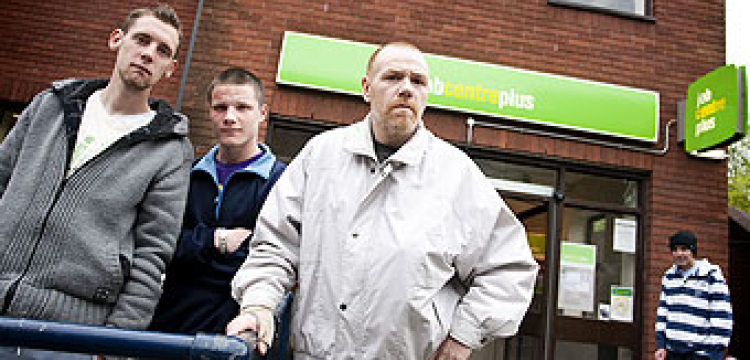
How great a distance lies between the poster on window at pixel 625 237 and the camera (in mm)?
5715

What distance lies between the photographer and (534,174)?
18.7 feet

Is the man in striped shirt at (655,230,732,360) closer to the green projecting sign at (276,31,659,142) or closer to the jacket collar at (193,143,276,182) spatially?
the green projecting sign at (276,31,659,142)

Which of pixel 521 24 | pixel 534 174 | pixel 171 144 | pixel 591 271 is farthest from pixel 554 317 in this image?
pixel 171 144

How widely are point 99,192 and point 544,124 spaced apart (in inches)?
184

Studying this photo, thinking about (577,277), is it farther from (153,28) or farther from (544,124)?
(153,28)

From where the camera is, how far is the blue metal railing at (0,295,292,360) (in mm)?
909

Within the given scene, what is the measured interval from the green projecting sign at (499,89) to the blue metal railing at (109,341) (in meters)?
4.41

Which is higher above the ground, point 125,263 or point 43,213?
point 43,213

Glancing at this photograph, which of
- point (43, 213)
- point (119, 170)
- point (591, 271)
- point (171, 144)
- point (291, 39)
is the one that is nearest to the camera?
point (43, 213)

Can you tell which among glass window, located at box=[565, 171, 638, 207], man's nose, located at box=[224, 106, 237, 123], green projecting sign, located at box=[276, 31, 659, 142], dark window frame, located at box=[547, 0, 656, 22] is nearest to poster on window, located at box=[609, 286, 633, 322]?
glass window, located at box=[565, 171, 638, 207]

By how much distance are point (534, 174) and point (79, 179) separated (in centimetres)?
481

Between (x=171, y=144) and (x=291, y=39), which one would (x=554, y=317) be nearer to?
(x=291, y=39)

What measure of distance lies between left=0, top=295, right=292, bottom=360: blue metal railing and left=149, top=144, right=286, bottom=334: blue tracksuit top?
0.93m

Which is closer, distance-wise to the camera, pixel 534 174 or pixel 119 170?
pixel 119 170
